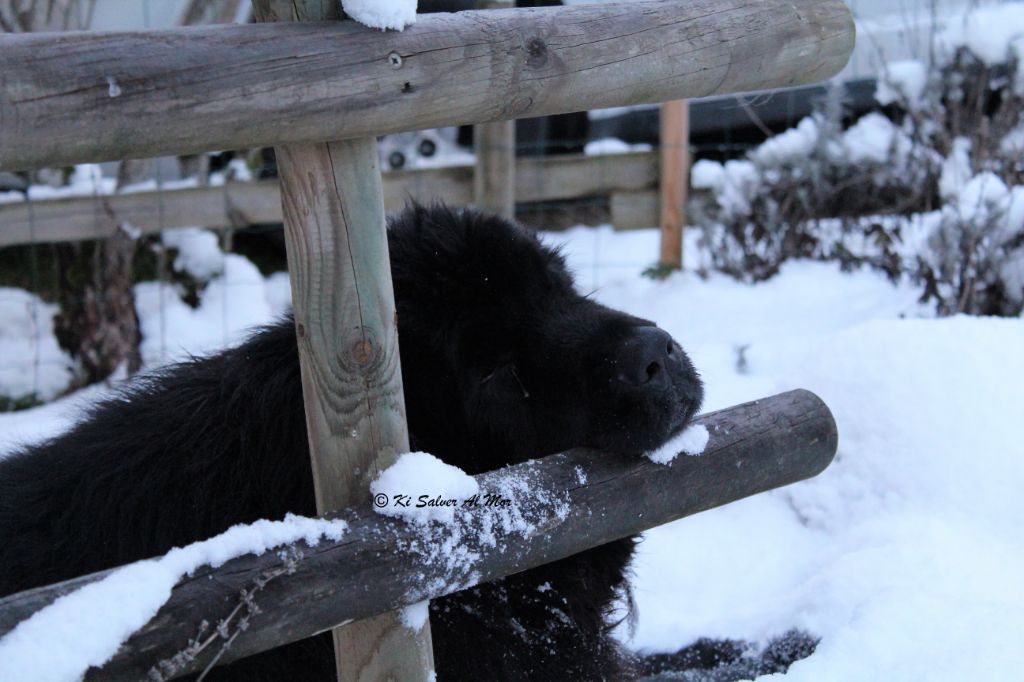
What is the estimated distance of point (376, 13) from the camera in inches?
70.5

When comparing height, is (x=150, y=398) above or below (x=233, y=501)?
above

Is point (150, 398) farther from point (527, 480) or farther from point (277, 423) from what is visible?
point (527, 480)

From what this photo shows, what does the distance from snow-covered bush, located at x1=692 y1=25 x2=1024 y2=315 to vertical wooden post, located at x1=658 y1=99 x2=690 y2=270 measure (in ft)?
0.66

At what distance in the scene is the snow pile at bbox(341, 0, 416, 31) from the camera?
179 cm

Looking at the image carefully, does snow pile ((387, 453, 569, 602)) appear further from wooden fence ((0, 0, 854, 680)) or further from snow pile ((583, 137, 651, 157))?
snow pile ((583, 137, 651, 157))

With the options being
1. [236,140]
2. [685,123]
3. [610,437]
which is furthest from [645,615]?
[685,123]

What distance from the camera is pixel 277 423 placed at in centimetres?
227

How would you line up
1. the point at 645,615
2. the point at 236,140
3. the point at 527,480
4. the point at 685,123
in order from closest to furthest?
the point at 236,140, the point at 527,480, the point at 645,615, the point at 685,123

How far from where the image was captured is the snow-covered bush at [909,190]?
5562 millimetres

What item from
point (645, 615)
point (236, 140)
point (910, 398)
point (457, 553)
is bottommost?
point (645, 615)

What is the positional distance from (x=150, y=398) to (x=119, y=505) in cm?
33

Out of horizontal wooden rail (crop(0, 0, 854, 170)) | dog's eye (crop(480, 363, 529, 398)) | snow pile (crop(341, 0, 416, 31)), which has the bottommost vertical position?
dog's eye (crop(480, 363, 529, 398))

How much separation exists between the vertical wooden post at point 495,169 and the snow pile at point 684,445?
440 cm

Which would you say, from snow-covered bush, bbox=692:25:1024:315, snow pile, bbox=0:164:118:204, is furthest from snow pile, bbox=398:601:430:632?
snow pile, bbox=0:164:118:204
